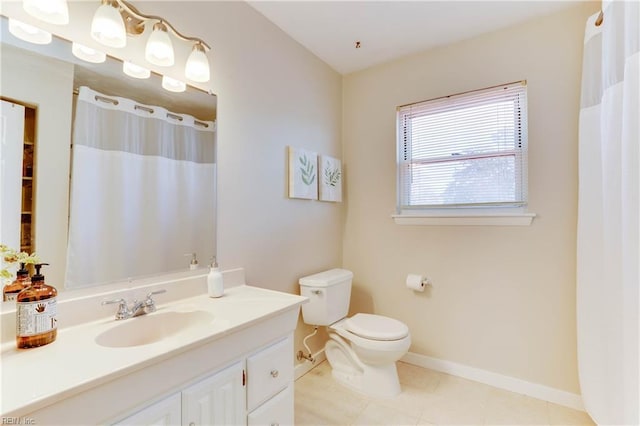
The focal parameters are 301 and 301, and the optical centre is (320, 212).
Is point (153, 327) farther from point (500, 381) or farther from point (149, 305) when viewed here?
point (500, 381)

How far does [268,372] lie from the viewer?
122cm

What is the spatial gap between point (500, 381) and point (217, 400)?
192cm

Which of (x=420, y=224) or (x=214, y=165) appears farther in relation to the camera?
(x=420, y=224)

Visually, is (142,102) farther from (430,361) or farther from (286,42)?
(430,361)

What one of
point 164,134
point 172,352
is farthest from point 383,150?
point 172,352

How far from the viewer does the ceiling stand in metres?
1.80

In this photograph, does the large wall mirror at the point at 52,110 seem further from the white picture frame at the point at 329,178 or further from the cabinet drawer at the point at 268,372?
the white picture frame at the point at 329,178

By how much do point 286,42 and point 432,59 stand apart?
3.61 ft

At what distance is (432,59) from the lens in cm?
228

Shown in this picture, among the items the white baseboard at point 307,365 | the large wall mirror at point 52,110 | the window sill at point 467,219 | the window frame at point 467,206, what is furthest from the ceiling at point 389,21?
the white baseboard at point 307,365

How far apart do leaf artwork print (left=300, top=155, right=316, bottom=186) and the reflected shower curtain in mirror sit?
72 cm

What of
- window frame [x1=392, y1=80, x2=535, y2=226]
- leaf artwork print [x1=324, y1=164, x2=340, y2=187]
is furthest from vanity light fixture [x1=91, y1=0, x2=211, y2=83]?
window frame [x1=392, y1=80, x2=535, y2=226]

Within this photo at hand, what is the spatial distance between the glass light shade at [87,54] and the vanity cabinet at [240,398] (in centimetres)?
126

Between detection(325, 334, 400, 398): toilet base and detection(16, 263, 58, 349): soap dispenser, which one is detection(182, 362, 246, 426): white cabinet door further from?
detection(325, 334, 400, 398): toilet base
